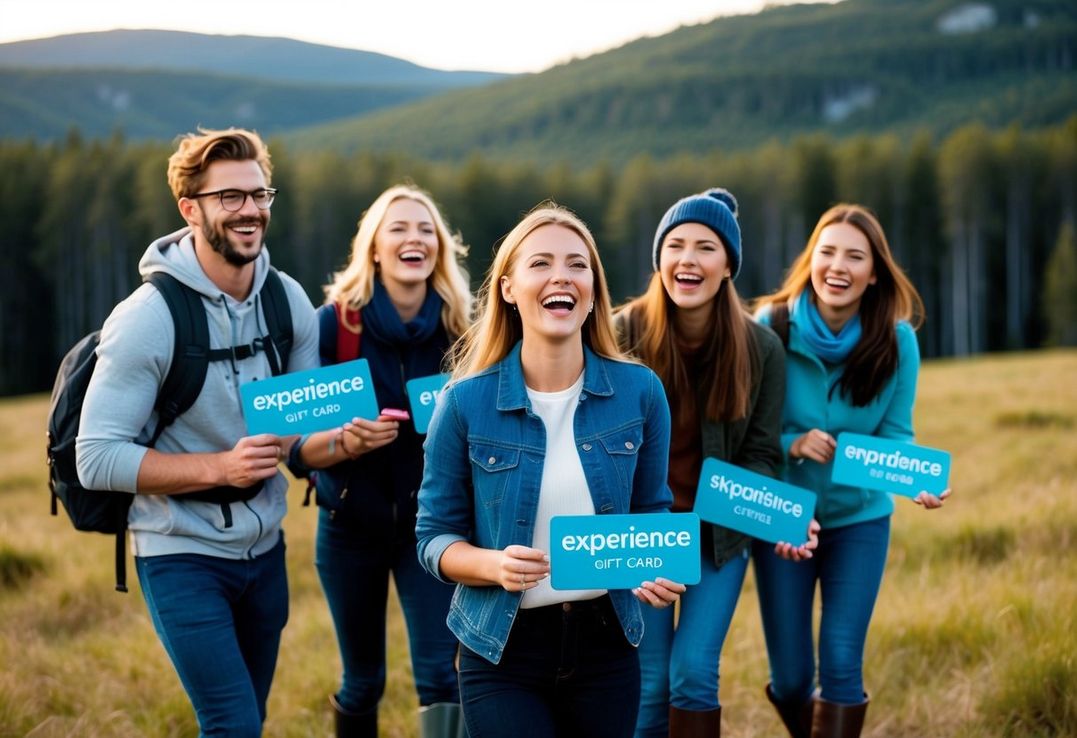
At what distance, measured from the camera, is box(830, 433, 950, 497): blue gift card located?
458cm

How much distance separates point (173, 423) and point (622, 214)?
2490 inches

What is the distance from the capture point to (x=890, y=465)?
15.1 feet

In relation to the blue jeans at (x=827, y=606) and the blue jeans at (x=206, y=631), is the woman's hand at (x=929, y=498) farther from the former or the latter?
the blue jeans at (x=206, y=631)

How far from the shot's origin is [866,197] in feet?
213

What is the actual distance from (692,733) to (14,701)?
333 cm

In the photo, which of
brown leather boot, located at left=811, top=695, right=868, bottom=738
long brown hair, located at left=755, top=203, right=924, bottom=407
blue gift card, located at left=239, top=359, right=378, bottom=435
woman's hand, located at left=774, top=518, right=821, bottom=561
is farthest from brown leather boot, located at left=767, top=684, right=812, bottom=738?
blue gift card, located at left=239, top=359, right=378, bottom=435

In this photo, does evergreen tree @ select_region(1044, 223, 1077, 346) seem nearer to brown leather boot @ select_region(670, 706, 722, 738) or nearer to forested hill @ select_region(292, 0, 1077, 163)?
brown leather boot @ select_region(670, 706, 722, 738)

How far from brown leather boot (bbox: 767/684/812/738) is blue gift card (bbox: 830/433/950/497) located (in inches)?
42.0

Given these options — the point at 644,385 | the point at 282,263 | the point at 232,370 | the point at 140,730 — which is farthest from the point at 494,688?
the point at 282,263

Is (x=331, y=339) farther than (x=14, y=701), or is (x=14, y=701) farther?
(x=14, y=701)

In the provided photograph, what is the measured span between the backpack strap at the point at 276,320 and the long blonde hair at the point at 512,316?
0.85 m

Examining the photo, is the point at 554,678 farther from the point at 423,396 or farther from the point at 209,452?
the point at 423,396

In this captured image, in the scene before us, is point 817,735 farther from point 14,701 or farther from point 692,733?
point 14,701

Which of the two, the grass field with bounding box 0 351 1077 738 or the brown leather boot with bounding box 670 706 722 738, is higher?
the brown leather boot with bounding box 670 706 722 738
